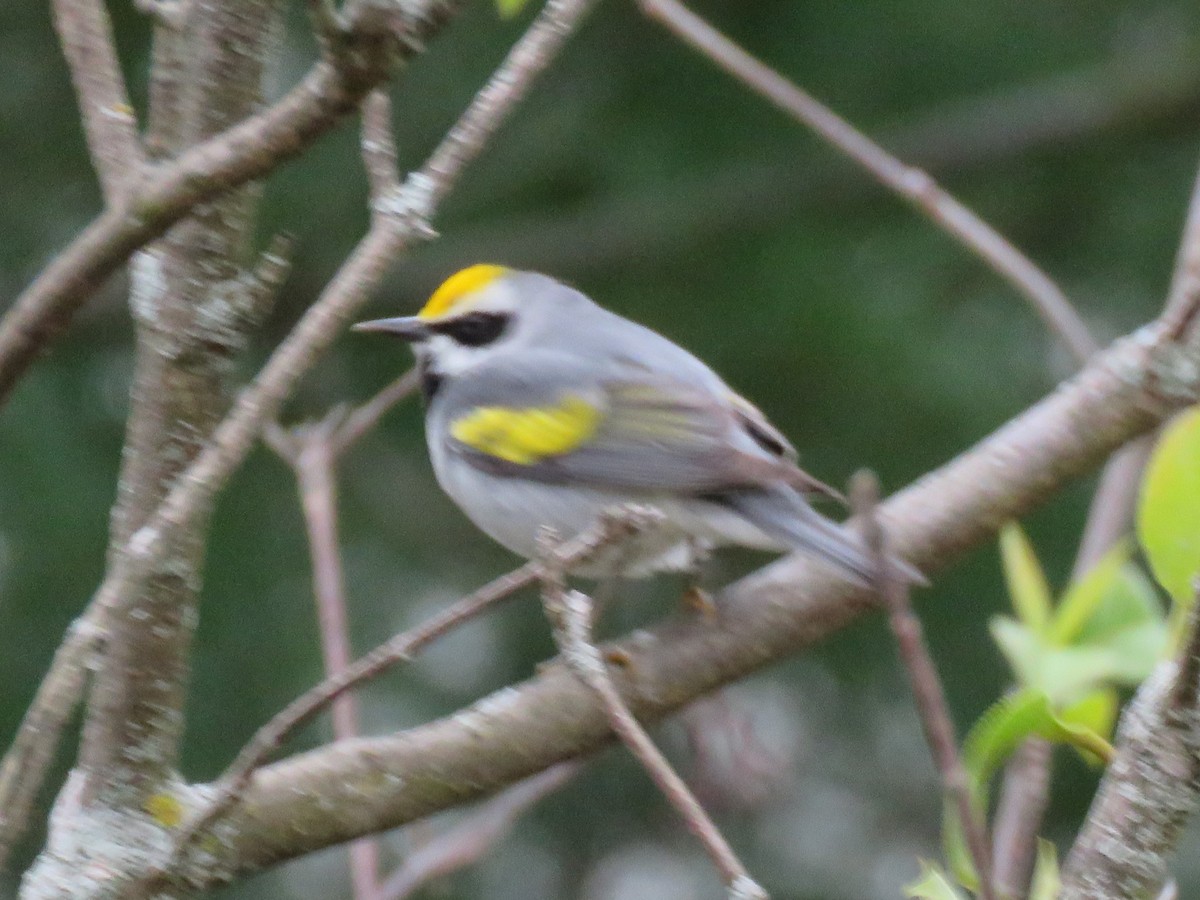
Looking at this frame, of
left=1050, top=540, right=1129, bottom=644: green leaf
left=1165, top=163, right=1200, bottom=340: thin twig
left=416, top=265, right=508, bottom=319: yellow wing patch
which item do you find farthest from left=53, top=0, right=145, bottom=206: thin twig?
left=416, top=265, right=508, bottom=319: yellow wing patch

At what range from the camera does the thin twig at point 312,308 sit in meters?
0.81

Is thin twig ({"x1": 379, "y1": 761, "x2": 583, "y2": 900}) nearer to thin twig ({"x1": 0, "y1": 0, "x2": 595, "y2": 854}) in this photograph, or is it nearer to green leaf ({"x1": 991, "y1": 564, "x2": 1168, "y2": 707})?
green leaf ({"x1": 991, "y1": 564, "x2": 1168, "y2": 707})

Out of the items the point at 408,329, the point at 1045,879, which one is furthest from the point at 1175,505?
the point at 408,329

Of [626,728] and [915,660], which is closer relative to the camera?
[915,660]

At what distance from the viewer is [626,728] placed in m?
0.74

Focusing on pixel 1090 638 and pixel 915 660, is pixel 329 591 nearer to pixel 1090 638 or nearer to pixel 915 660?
pixel 1090 638

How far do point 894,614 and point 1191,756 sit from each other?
11.2 inches

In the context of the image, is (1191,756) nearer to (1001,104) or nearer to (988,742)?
(988,742)

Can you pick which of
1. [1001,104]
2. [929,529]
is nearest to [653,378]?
[929,529]

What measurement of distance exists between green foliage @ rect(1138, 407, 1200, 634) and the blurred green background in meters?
1.78

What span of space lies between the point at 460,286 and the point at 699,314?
84 cm

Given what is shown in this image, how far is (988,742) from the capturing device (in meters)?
0.88

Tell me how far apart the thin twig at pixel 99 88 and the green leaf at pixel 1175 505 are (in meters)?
0.59

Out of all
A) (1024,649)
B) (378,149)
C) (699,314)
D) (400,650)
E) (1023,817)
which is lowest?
(699,314)
